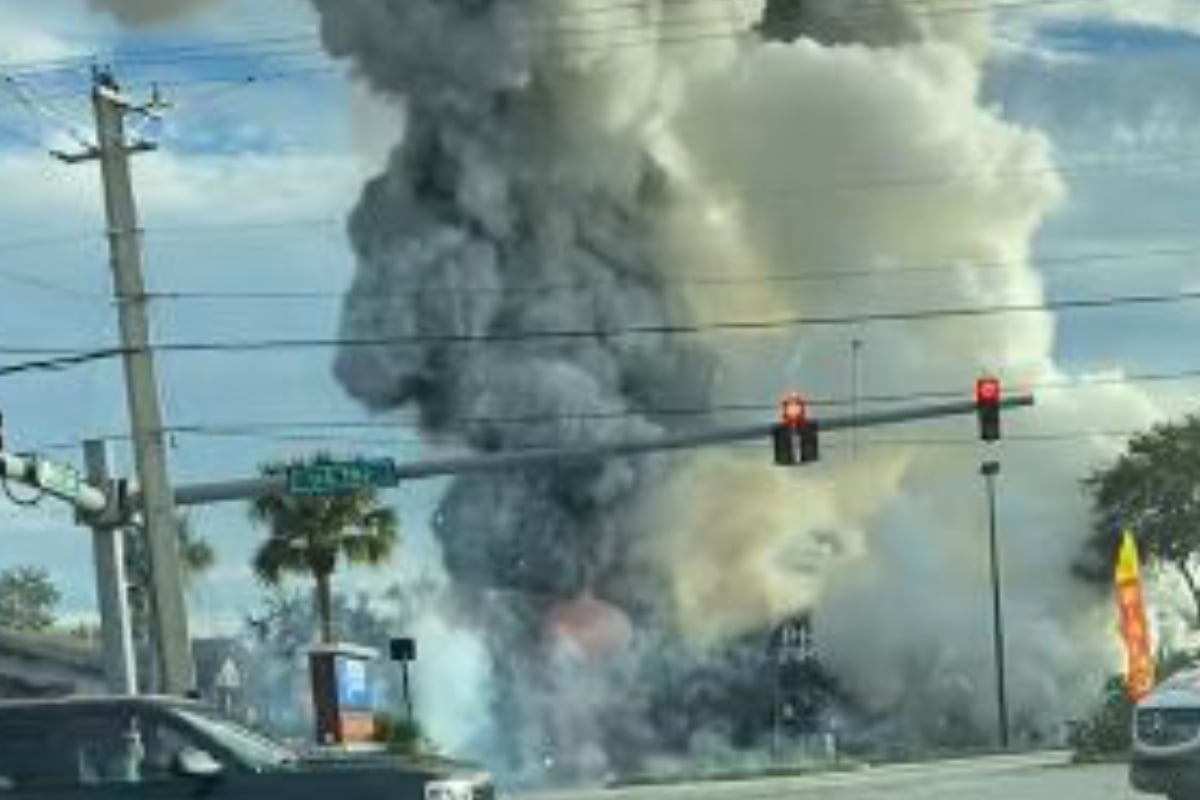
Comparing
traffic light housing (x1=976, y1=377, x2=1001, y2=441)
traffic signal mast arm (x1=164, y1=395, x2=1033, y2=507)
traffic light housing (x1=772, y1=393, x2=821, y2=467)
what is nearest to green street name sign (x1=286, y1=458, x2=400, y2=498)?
traffic signal mast arm (x1=164, y1=395, x2=1033, y2=507)

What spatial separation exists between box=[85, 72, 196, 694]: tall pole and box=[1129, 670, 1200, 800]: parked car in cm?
1901

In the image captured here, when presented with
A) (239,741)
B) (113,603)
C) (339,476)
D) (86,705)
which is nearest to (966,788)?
(339,476)

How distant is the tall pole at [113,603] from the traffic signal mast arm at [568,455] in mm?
1521

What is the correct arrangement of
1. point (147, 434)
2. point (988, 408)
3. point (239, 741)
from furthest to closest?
point (147, 434)
point (988, 408)
point (239, 741)

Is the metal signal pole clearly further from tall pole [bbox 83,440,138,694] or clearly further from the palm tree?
the palm tree

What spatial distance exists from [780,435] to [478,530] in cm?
5272

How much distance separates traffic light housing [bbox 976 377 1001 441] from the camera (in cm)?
3609

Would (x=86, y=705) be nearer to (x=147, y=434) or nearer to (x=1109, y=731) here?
(x=147, y=434)

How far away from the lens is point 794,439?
119 feet

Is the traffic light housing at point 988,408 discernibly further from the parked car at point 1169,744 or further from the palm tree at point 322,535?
the palm tree at point 322,535

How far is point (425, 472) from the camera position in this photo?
37500 mm

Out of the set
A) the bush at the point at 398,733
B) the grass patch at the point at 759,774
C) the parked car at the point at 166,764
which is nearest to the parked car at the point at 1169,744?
the parked car at the point at 166,764

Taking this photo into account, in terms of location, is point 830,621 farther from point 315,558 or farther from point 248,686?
point 315,558

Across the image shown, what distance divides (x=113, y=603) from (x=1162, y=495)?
52425 millimetres
